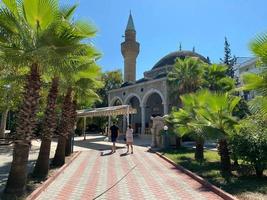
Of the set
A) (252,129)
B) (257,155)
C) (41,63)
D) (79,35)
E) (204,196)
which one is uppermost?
(79,35)

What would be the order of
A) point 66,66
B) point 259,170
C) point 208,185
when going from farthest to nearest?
point 259,170, point 208,185, point 66,66

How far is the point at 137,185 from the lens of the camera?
350 inches

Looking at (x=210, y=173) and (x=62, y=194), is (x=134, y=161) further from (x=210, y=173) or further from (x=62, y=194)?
(x=62, y=194)

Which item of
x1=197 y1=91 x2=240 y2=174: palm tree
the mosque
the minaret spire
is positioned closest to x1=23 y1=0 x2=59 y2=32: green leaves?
x1=197 y1=91 x2=240 y2=174: palm tree

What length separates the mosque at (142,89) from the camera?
Answer: 3317cm

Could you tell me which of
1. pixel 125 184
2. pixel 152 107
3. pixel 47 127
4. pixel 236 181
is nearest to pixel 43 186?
pixel 47 127

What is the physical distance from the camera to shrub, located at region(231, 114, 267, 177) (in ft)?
32.3

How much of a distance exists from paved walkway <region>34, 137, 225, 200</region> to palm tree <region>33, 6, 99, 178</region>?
0.84 metres

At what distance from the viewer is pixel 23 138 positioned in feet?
24.5

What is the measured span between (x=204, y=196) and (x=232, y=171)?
4027 millimetres

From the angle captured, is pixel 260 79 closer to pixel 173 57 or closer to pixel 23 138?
pixel 23 138

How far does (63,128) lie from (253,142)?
7.33m

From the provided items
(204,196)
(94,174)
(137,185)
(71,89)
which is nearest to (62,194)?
(137,185)

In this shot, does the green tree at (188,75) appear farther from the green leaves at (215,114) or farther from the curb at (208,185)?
the green leaves at (215,114)
